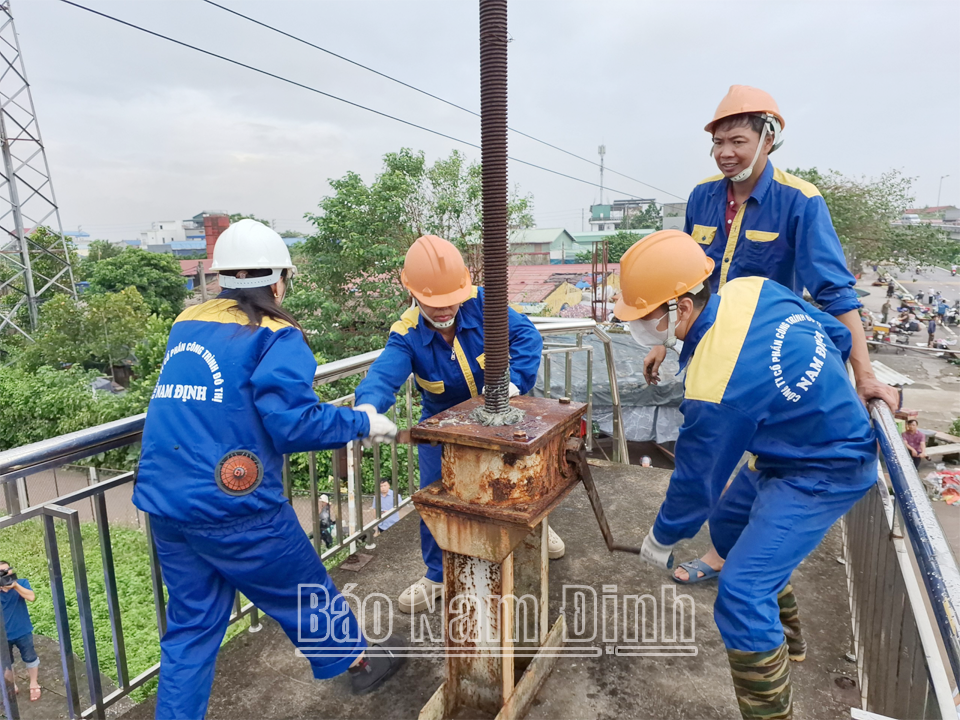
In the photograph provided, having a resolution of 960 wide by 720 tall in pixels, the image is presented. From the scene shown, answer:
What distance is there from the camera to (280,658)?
2.57m

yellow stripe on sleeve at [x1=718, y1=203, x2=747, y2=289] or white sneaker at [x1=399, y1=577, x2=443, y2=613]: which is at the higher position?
yellow stripe on sleeve at [x1=718, y1=203, x2=747, y2=289]

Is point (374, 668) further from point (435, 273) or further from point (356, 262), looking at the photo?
point (356, 262)

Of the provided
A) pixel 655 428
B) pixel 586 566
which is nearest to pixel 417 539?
pixel 586 566

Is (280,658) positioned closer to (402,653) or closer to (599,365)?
(402,653)

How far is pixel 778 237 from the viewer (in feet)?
8.73

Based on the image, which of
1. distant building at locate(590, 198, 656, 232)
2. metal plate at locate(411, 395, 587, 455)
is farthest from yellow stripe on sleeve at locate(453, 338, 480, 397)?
distant building at locate(590, 198, 656, 232)

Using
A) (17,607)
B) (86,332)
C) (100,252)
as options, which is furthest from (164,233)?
(17,607)

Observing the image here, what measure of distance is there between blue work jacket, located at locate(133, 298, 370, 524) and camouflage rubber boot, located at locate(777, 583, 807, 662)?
6.56 ft

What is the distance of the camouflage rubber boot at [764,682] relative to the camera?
1.89 metres

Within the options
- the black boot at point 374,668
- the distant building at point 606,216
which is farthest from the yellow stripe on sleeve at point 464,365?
the distant building at point 606,216

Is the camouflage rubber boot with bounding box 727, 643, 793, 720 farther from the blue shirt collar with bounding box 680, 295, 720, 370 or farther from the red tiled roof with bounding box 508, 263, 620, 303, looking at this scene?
the red tiled roof with bounding box 508, 263, 620, 303

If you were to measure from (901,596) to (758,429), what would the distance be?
68 centimetres

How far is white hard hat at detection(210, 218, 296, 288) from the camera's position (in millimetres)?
2125

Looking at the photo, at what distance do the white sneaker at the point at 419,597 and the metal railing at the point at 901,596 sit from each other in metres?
1.81
